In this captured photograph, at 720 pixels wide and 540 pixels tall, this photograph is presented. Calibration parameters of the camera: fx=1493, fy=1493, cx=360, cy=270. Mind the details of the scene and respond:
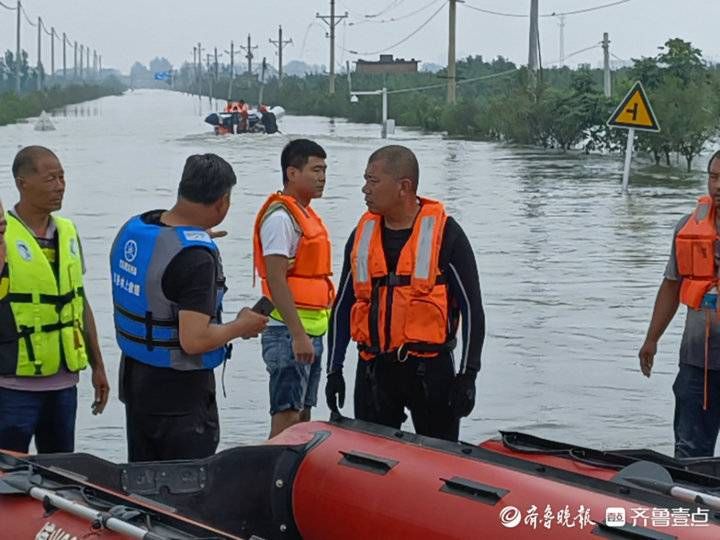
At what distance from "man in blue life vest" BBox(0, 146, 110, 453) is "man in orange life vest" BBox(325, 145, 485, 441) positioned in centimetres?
101

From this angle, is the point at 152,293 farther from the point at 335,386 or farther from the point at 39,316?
the point at 335,386

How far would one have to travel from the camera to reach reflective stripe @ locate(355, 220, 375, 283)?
5.66m

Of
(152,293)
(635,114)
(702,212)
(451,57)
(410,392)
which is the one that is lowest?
(410,392)

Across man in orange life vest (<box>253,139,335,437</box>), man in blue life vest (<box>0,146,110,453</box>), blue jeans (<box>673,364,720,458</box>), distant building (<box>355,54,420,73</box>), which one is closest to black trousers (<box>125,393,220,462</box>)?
man in blue life vest (<box>0,146,110,453</box>)

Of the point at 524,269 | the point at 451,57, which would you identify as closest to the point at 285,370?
the point at 524,269

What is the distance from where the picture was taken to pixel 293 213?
20.6 feet

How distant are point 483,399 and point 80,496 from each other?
4.51m

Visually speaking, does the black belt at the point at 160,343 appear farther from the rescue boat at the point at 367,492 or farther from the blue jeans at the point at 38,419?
the blue jeans at the point at 38,419

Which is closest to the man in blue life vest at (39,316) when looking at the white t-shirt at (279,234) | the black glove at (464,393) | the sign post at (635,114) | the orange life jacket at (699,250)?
the white t-shirt at (279,234)

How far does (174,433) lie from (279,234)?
135 centimetres

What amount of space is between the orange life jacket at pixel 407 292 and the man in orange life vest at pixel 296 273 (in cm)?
60

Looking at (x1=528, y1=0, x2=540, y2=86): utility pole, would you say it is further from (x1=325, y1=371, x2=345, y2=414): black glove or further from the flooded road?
(x1=325, y1=371, x2=345, y2=414): black glove

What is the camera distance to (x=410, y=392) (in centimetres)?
573

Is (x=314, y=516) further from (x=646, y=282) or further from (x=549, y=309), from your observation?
(x=646, y=282)
